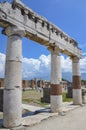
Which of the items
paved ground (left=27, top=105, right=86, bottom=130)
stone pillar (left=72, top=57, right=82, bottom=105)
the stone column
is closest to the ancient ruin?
the stone column

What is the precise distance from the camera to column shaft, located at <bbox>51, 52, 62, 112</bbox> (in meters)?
13.0

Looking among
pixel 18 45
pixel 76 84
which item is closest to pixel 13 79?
pixel 18 45

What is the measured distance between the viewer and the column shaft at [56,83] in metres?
13.0

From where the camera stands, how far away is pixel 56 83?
1322 centimetres

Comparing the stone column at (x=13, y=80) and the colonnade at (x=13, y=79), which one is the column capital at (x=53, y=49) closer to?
the colonnade at (x=13, y=79)

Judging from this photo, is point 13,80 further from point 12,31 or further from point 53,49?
point 53,49

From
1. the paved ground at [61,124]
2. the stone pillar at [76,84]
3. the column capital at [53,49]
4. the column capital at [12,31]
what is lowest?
the paved ground at [61,124]

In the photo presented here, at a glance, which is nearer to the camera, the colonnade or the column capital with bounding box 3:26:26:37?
the colonnade

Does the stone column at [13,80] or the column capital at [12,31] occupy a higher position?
the column capital at [12,31]

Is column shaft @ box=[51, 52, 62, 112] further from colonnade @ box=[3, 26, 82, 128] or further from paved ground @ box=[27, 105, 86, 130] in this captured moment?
colonnade @ box=[3, 26, 82, 128]

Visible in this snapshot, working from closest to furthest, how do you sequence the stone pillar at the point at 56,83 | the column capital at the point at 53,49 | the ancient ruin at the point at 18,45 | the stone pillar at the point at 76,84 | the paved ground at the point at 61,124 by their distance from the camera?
the ancient ruin at the point at 18,45, the paved ground at the point at 61,124, the stone pillar at the point at 56,83, the column capital at the point at 53,49, the stone pillar at the point at 76,84

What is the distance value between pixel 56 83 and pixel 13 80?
4579 mm

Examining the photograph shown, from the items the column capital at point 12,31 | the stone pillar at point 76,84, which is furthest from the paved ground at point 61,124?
the stone pillar at point 76,84

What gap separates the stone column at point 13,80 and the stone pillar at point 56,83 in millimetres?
4092
